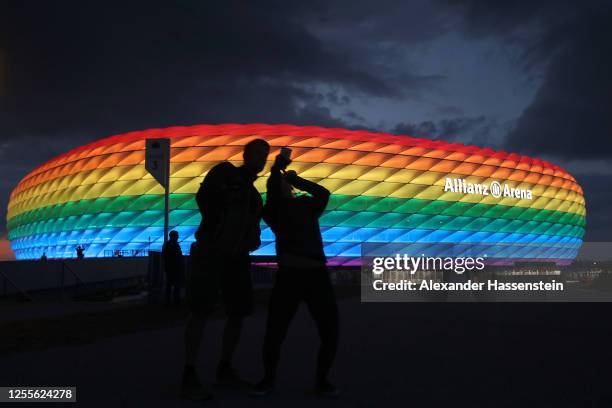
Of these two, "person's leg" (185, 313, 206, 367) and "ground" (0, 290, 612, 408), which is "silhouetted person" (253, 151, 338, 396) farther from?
"person's leg" (185, 313, 206, 367)

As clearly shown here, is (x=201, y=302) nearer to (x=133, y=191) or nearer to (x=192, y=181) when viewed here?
(x=192, y=181)

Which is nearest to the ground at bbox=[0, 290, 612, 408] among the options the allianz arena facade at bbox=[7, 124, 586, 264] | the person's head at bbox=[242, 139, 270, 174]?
the person's head at bbox=[242, 139, 270, 174]

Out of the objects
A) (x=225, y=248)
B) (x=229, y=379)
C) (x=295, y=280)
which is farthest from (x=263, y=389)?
(x=225, y=248)

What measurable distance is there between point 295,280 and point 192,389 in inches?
30.7

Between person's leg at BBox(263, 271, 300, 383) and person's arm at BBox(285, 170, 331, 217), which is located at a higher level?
person's arm at BBox(285, 170, 331, 217)

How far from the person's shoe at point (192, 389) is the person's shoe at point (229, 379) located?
10.5 inches

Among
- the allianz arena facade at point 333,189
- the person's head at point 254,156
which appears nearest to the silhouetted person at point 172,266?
the person's head at point 254,156

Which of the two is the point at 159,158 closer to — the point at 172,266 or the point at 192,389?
the point at 172,266

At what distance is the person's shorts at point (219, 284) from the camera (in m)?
3.08

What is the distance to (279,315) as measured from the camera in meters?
3.09

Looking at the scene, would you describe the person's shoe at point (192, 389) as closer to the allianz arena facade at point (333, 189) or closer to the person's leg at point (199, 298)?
the person's leg at point (199, 298)

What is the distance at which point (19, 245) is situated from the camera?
152ft

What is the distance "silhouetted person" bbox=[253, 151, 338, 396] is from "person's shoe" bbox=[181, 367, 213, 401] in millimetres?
299

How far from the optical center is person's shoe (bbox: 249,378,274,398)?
290cm
